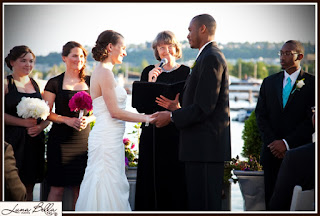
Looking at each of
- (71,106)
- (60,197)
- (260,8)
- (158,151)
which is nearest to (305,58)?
(260,8)

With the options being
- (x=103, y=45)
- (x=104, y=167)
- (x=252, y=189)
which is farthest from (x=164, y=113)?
(x=252, y=189)

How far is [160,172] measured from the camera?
4.53 metres

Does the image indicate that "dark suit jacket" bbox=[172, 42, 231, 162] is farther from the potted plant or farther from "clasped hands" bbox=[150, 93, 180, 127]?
the potted plant

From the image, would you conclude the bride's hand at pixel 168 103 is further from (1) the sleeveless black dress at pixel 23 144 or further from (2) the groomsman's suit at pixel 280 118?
(1) the sleeveless black dress at pixel 23 144

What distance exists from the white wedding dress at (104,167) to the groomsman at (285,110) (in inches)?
58.8

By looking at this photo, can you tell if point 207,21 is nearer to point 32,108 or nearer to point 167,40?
point 167,40

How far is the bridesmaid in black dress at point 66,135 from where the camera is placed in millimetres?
4770

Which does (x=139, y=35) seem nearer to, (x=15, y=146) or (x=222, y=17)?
(x=222, y=17)

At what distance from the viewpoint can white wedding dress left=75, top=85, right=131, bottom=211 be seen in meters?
4.26

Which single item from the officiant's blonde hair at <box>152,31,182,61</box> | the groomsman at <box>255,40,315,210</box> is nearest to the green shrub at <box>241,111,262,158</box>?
the groomsman at <box>255,40,315,210</box>

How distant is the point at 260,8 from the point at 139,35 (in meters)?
2.10

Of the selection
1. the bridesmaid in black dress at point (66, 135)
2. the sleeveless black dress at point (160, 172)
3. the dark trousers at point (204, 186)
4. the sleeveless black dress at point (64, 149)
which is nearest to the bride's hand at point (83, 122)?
the bridesmaid in black dress at point (66, 135)

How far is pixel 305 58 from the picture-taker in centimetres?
489

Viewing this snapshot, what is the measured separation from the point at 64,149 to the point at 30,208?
105cm
